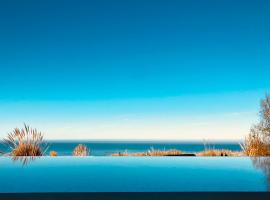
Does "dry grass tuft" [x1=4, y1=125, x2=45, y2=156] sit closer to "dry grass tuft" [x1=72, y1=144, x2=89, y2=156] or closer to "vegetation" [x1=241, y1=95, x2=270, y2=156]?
"dry grass tuft" [x1=72, y1=144, x2=89, y2=156]

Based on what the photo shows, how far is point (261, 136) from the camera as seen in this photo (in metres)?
8.27

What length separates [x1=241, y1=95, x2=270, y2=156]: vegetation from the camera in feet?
26.8

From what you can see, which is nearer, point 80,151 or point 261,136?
point 261,136

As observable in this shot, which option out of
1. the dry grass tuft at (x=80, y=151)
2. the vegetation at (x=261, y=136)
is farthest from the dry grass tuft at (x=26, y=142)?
the vegetation at (x=261, y=136)

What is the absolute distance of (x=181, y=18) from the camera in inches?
538

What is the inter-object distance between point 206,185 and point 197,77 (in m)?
18.9

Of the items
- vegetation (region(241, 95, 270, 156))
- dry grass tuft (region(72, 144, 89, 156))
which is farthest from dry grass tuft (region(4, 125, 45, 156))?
vegetation (region(241, 95, 270, 156))

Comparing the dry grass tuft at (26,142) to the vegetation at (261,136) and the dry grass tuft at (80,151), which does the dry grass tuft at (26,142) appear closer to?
the dry grass tuft at (80,151)

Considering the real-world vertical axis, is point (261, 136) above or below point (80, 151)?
above

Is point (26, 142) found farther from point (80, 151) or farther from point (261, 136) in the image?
point (261, 136)

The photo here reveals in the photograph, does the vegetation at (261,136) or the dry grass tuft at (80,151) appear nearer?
the vegetation at (261,136)

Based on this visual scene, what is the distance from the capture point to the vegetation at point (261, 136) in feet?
26.8

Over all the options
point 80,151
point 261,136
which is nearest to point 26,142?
point 80,151

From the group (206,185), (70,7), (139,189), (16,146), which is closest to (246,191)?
(206,185)
